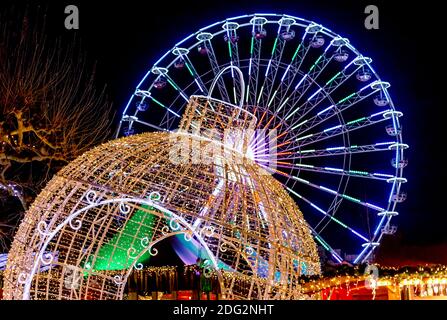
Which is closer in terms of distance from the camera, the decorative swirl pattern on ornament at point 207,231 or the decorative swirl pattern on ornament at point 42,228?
the decorative swirl pattern on ornament at point 207,231

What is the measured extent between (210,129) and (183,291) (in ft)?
39.2

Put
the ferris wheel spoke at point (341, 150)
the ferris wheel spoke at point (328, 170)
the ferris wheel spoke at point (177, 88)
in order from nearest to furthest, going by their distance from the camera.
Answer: the ferris wheel spoke at point (328, 170)
the ferris wheel spoke at point (341, 150)
the ferris wheel spoke at point (177, 88)

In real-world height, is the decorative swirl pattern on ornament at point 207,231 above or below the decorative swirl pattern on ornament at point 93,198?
below

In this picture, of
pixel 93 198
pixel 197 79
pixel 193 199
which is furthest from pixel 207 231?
pixel 197 79

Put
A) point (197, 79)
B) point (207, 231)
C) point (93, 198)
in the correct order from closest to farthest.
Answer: point (207, 231), point (93, 198), point (197, 79)

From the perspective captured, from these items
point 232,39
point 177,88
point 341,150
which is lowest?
point 341,150

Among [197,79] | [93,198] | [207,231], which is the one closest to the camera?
[207,231]

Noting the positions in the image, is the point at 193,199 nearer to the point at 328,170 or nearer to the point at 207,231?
the point at 207,231

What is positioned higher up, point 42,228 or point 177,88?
point 177,88

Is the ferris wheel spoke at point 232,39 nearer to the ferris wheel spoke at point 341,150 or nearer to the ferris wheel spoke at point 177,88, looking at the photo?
the ferris wheel spoke at point 177,88

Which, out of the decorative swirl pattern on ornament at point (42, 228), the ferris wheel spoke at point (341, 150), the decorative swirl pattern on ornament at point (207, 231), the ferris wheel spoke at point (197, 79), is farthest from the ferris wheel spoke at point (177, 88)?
the decorative swirl pattern on ornament at point (207, 231)

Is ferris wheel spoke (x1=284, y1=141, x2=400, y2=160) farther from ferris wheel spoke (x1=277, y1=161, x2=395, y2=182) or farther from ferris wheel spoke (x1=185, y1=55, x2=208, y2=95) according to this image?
ferris wheel spoke (x1=185, y1=55, x2=208, y2=95)
